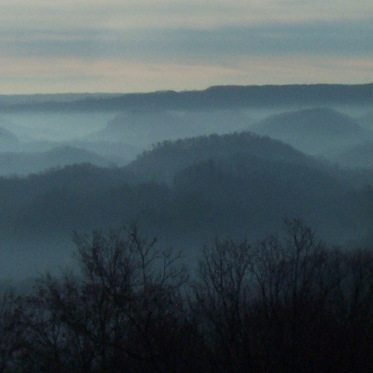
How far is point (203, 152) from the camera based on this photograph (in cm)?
15775

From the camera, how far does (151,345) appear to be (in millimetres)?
13648

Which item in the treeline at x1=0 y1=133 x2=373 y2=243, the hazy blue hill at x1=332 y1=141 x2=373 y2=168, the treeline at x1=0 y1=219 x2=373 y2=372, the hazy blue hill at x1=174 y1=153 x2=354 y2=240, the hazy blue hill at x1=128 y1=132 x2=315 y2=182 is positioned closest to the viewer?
the treeline at x1=0 y1=219 x2=373 y2=372

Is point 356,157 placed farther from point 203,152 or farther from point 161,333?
point 161,333

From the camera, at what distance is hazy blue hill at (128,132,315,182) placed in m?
144

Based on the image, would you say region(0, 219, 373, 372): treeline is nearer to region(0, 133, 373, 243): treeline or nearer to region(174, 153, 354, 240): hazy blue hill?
region(0, 133, 373, 243): treeline

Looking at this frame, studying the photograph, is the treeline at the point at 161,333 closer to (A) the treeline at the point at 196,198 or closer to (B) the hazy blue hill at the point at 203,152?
(A) the treeline at the point at 196,198

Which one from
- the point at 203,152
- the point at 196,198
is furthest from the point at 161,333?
the point at 203,152

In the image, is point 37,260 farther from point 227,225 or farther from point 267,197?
point 267,197

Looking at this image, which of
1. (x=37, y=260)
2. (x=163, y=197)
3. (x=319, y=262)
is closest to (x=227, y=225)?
(x=163, y=197)

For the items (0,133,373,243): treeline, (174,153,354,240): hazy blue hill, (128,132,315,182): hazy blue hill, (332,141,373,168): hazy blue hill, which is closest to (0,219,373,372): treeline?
(0,133,373,243): treeline

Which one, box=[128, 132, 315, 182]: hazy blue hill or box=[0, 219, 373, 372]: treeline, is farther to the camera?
box=[128, 132, 315, 182]: hazy blue hill

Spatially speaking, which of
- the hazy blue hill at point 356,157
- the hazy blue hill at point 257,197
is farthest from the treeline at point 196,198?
the hazy blue hill at point 356,157

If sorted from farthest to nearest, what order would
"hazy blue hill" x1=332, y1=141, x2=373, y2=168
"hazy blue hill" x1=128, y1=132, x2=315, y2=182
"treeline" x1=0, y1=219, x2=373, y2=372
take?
"hazy blue hill" x1=332, y1=141, x2=373, y2=168
"hazy blue hill" x1=128, y1=132, x2=315, y2=182
"treeline" x1=0, y1=219, x2=373, y2=372

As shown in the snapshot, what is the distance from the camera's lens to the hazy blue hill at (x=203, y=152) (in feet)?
472
